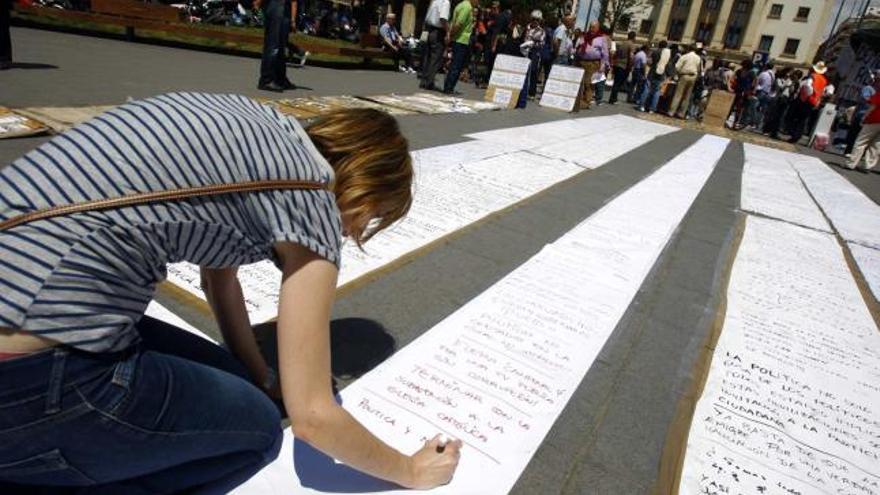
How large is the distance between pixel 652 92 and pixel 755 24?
167 ft

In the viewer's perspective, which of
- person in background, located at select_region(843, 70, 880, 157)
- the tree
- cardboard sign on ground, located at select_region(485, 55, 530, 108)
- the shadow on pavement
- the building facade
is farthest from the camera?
the building facade

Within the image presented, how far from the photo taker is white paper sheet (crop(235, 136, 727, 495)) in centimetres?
158

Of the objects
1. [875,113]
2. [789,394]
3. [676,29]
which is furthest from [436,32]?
[676,29]

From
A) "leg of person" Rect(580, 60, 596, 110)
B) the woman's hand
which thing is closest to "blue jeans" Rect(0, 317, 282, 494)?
the woman's hand

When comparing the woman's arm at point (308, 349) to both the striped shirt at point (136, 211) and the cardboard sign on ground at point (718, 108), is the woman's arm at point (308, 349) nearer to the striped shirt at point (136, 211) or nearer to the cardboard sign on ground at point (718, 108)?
the striped shirt at point (136, 211)

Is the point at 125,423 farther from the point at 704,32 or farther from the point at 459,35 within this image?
the point at 704,32

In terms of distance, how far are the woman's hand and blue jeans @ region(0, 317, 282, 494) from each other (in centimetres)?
41

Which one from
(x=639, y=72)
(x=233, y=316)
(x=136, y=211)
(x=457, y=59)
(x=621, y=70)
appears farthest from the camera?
(x=621, y=70)

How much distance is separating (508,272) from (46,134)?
3477 mm

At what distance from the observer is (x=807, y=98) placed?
13.7 metres

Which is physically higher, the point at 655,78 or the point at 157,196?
the point at 655,78

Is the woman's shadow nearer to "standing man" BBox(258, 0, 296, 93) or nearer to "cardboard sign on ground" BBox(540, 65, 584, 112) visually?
"standing man" BBox(258, 0, 296, 93)

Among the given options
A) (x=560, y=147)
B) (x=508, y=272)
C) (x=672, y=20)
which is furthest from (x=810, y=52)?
(x=508, y=272)

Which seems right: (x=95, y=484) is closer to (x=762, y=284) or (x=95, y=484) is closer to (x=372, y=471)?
(x=372, y=471)
